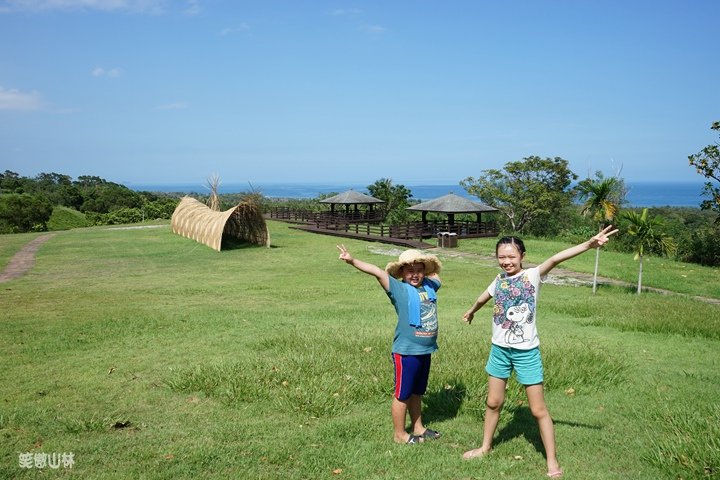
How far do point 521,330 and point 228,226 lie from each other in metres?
23.7

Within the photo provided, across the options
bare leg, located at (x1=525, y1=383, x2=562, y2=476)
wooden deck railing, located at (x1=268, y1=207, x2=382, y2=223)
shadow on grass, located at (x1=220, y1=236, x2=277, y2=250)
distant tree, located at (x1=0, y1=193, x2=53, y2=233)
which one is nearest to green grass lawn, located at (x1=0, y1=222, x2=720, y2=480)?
bare leg, located at (x1=525, y1=383, x2=562, y2=476)

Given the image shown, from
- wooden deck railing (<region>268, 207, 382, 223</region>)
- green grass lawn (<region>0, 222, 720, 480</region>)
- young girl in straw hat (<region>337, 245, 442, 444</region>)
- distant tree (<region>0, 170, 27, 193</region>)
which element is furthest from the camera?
distant tree (<region>0, 170, 27, 193</region>)

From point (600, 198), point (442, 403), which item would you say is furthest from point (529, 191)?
point (442, 403)

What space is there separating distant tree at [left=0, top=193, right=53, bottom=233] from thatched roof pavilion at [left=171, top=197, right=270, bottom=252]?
26.2 metres

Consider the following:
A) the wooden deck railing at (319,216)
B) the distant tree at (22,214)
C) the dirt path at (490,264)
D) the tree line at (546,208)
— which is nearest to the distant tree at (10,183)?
the tree line at (546,208)

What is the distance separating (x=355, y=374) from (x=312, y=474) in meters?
2.09

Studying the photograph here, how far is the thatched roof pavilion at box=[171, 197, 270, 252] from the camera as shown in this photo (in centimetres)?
2406

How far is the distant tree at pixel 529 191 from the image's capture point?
3897 centimetres

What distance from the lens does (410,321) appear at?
4.43m

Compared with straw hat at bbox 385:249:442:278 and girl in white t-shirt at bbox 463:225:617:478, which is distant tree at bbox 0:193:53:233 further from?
girl in white t-shirt at bbox 463:225:617:478

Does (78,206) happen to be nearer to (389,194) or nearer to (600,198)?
(389,194)

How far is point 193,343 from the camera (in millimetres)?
8078

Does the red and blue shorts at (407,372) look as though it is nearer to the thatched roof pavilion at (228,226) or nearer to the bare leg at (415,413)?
the bare leg at (415,413)

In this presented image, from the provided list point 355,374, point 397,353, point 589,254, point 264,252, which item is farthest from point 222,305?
point 589,254
